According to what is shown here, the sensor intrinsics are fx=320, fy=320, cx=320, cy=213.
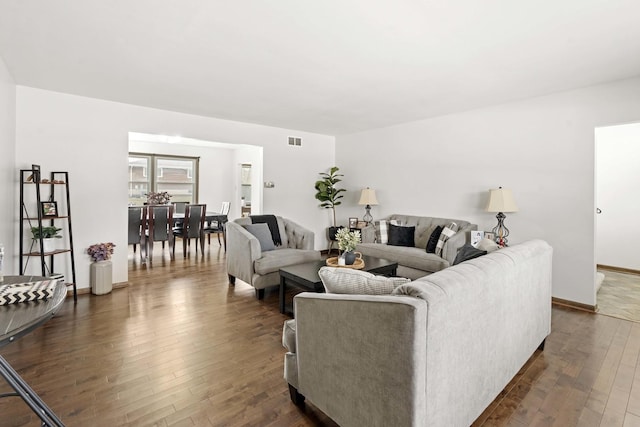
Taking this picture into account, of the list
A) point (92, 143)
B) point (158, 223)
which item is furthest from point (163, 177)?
point (92, 143)

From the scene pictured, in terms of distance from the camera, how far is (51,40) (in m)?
2.47

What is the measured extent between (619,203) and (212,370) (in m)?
6.33

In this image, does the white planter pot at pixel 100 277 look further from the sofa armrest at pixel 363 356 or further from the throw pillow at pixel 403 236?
the throw pillow at pixel 403 236

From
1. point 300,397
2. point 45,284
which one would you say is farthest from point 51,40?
point 300,397

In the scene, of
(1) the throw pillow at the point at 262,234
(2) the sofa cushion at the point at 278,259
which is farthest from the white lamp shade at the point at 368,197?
(1) the throw pillow at the point at 262,234

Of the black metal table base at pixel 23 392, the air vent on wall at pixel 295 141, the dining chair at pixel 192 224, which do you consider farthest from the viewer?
the dining chair at pixel 192 224

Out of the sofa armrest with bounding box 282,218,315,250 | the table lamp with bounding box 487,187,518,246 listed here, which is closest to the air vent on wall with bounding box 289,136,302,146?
the sofa armrest with bounding box 282,218,315,250

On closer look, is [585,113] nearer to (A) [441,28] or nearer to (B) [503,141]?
(B) [503,141]

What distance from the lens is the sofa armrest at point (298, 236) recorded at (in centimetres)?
461

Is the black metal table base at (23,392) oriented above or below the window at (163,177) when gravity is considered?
below

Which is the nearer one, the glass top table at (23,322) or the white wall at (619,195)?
the glass top table at (23,322)

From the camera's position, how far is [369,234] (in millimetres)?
5293

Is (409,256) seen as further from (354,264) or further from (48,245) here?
(48,245)

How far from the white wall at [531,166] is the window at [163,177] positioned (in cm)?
574
